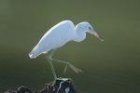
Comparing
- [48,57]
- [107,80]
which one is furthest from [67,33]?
[107,80]

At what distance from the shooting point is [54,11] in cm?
2289

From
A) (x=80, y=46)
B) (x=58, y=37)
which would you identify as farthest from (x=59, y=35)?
(x=80, y=46)

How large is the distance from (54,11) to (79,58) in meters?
8.48

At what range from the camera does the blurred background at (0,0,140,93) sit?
12.0 meters

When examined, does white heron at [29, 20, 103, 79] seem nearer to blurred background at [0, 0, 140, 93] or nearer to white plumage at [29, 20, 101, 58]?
white plumage at [29, 20, 101, 58]

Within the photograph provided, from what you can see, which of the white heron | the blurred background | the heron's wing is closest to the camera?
the white heron

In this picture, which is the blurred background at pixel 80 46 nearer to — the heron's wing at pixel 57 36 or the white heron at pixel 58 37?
the white heron at pixel 58 37

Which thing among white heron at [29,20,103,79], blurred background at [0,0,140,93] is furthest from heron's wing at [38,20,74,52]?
blurred background at [0,0,140,93]

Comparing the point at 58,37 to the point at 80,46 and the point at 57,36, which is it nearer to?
the point at 57,36

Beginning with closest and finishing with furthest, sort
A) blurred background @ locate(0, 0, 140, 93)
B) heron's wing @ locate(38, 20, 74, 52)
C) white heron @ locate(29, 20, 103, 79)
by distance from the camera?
white heron @ locate(29, 20, 103, 79) → heron's wing @ locate(38, 20, 74, 52) → blurred background @ locate(0, 0, 140, 93)

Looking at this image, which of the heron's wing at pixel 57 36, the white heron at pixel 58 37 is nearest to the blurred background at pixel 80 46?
the white heron at pixel 58 37

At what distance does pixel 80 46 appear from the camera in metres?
15.9

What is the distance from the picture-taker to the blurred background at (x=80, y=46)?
12023mm

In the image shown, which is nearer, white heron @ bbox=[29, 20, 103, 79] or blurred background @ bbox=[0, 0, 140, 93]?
white heron @ bbox=[29, 20, 103, 79]
